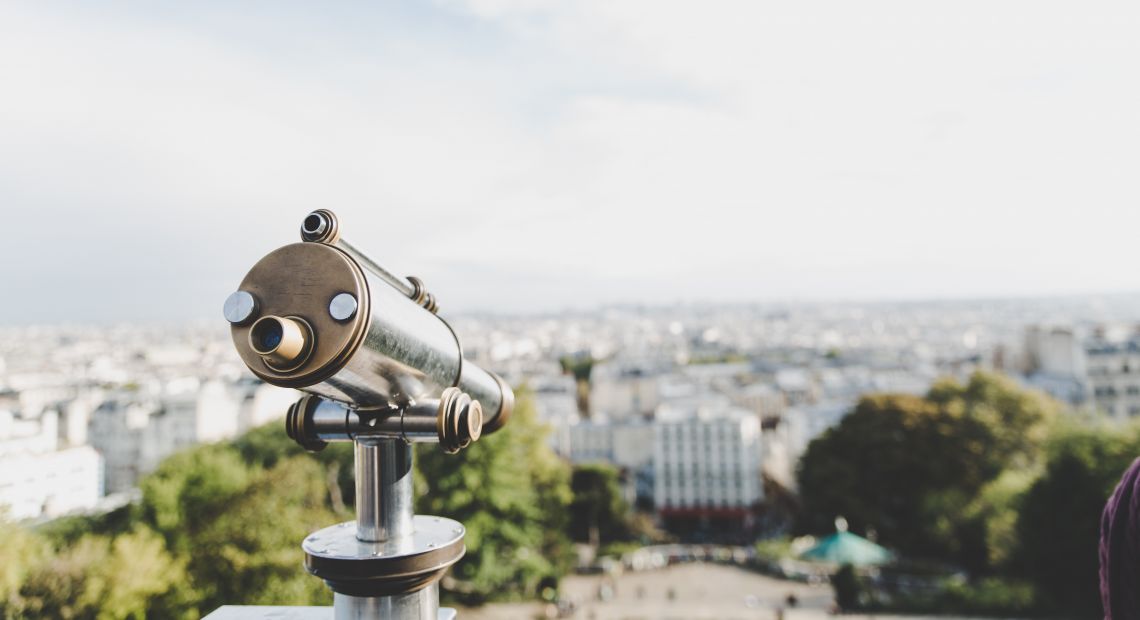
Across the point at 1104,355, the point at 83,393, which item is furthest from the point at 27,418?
the point at 1104,355

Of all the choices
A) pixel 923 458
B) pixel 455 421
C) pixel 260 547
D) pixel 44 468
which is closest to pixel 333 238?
pixel 455 421

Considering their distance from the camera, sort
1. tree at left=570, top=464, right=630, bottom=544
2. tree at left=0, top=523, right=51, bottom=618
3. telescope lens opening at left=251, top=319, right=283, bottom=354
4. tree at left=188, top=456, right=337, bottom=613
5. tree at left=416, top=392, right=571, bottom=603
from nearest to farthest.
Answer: telescope lens opening at left=251, top=319, right=283, bottom=354 < tree at left=0, top=523, right=51, bottom=618 < tree at left=188, top=456, right=337, bottom=613 < tree at left=416, top=392, right=571, bottom=603 < tree at left=570, top=464, right=630, bottom=544

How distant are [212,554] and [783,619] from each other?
11.4 metres

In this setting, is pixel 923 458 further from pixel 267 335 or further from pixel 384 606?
pixel 267 335

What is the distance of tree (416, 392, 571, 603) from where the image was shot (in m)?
15.2

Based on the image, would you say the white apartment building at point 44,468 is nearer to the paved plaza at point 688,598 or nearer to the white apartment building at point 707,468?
the paved plaza at point 688,598

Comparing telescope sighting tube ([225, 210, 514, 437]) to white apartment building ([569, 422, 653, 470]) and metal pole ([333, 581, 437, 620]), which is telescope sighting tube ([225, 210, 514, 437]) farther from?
white apartment building ([569, 422, 653, 470])

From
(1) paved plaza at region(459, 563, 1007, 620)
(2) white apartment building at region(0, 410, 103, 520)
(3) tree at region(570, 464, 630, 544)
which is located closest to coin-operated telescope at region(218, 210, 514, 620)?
(1) paved plaza at region(459, 563, 1007, 620)

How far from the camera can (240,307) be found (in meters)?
1.05

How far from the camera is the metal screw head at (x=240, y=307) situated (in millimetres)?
1045

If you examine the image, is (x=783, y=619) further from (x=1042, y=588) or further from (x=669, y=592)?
(x=669, y=592)

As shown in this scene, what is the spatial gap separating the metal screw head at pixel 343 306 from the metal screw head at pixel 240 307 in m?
0.12

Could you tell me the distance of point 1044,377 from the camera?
46125mm

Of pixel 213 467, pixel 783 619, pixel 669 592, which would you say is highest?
pixel 213 467
